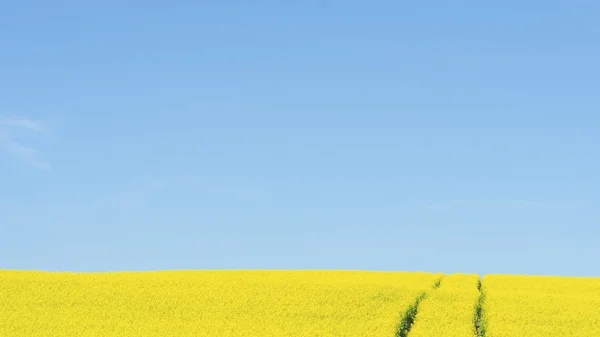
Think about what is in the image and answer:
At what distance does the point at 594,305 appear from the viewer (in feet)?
97.9

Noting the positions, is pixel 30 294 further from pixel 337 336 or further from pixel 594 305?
pixel 594 305

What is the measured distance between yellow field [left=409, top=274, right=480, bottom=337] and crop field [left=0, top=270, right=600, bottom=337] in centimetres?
4

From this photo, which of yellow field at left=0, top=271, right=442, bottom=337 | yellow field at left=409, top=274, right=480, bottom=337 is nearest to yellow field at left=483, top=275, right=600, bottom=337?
yellow field at left=409, top=274, right=480, bottom=337

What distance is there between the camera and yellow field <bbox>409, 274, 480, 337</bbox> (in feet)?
81.7

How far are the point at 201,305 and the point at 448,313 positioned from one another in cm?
879

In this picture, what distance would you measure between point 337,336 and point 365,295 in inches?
173

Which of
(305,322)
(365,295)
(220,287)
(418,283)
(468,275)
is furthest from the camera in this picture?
(468,275)

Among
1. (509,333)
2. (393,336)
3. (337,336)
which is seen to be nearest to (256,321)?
(337,336)

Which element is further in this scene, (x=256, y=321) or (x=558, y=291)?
(x=558, y=291)

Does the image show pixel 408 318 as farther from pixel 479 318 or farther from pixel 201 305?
pixel 201 305

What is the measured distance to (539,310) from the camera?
92.3 feet

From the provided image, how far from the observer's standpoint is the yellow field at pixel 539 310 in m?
25.7

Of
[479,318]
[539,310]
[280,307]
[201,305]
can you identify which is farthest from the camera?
[201,305]

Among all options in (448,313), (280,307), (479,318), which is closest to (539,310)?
(479,318)
